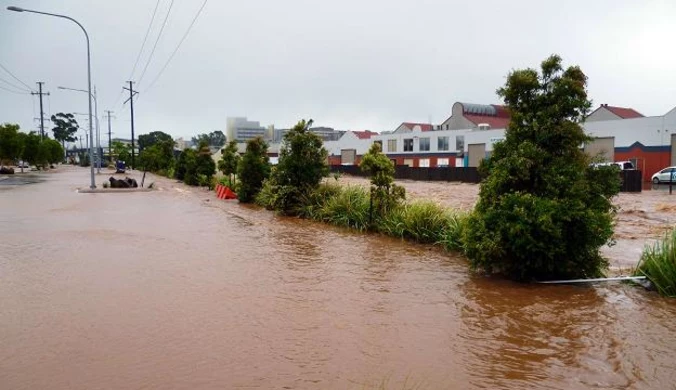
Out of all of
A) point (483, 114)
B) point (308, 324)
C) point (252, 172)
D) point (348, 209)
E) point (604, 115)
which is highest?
point (483, 114)

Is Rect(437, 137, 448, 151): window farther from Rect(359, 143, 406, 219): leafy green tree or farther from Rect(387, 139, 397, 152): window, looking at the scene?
Rect(359, 143, 406, 219): leafy green tree

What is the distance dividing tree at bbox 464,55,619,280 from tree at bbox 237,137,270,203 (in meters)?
14.1

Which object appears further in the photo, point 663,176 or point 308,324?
point 663,176

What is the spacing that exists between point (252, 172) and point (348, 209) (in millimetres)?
8108

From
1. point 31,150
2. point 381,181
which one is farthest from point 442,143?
point 381,181

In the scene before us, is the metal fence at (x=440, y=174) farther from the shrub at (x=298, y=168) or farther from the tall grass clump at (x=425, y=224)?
the tall grass clump at (x=425, y=224)

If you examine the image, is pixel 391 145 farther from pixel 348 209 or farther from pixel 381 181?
pixel 381 181

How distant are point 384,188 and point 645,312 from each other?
24.1 ft

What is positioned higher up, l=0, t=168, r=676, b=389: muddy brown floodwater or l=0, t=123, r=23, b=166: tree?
l=0, t=123, r=23, b=166: tree

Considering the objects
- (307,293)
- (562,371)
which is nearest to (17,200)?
(307,293)

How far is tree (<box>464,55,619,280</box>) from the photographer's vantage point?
6.77 metres

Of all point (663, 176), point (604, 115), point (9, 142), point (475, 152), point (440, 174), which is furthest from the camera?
point (475, 152)

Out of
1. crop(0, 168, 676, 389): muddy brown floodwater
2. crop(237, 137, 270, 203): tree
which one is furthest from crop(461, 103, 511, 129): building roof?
crop(0, 168, 676, 389): muddy brown floodwater

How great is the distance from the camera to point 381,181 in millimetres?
12273
